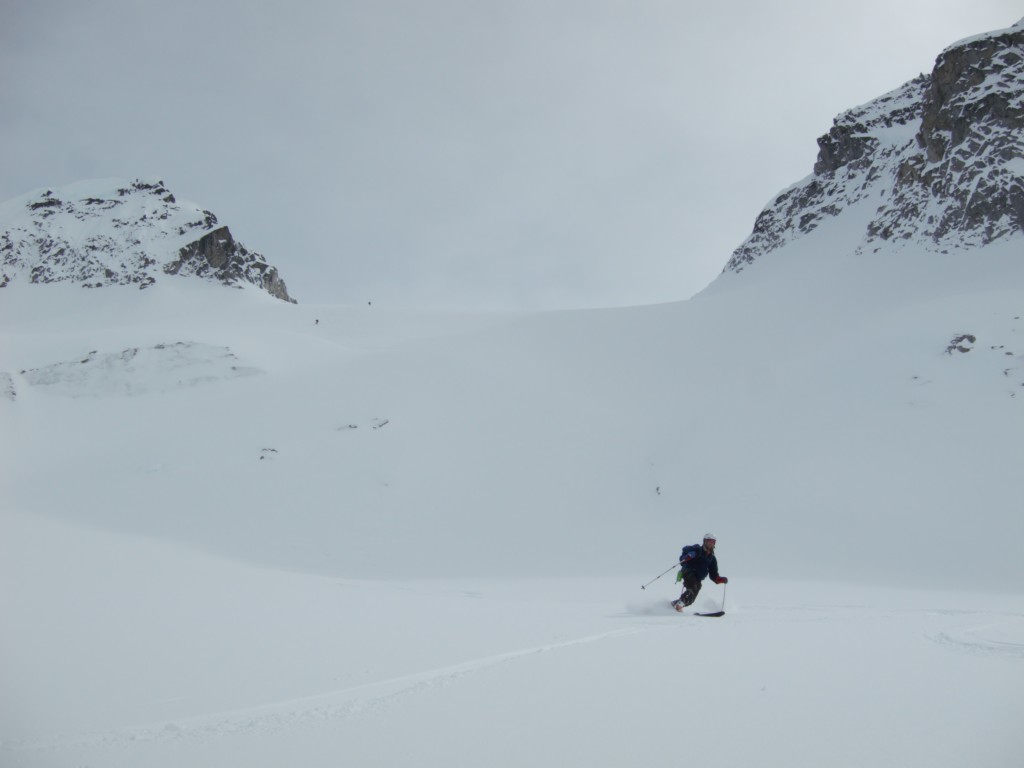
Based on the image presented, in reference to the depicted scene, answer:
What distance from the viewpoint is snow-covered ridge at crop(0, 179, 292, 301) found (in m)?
60.1

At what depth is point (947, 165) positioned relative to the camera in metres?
44.1

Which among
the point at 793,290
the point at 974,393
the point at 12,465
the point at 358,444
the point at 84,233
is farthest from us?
the point at 84,233

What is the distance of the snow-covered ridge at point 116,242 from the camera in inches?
2366

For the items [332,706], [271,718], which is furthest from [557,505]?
[271,718]

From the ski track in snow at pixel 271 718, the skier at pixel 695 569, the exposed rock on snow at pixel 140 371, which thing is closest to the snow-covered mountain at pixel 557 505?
the ski track in snow at pixel 271 718

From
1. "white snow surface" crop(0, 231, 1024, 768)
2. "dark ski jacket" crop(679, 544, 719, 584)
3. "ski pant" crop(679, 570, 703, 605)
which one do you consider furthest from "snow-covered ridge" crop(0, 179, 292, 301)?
"ski pant" crop(679, 570, 703, 605)

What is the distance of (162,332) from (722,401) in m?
35.8

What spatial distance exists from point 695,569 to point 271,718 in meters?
9.22

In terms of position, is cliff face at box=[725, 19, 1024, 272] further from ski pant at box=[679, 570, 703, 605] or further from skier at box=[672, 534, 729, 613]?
ski pant at box=[679, 570, 703, 605]

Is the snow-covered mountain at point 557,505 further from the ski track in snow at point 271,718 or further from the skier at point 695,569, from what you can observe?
the skier at point 695,569

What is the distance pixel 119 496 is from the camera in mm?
24609

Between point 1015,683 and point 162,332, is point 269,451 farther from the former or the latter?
point 1015,683

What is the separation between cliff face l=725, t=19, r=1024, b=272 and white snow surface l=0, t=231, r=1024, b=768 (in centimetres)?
324

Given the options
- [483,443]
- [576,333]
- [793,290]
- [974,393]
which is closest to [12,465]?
[483,443]
